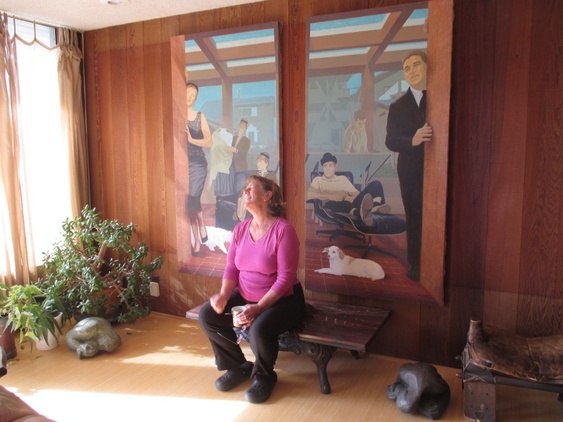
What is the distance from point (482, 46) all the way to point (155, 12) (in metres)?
2.18

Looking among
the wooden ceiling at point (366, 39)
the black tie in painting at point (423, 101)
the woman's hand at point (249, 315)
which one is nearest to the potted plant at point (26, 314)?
the woman's hand at point (249, 315)

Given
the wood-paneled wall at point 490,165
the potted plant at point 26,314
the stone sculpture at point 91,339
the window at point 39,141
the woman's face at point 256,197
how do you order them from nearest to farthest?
1. the wood-paneled wall at point 490,165
2. the woman's face at point 256,197
3. the potted plant at point 26,314
4. the stone sculpture at point 91,339
5. the window at point 39,141

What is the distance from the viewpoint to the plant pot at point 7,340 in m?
2.88

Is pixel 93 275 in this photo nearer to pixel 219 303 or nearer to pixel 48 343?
pixel 48 343

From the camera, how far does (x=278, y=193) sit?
281 centimetres

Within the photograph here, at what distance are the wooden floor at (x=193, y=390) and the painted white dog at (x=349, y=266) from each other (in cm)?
53

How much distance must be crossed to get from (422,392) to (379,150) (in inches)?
51.9

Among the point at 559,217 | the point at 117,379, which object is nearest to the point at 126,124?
the point at 117,379

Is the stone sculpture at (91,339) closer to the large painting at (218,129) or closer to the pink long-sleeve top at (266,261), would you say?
the large painting at (218,129)

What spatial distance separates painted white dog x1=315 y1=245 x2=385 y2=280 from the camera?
2.83m

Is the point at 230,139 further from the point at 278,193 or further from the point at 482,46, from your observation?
the point at 482,46

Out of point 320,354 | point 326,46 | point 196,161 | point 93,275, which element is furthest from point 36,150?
point 320,354

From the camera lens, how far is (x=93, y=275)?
10.7ft

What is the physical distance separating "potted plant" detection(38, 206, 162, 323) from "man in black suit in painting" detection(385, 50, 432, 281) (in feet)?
6.02
